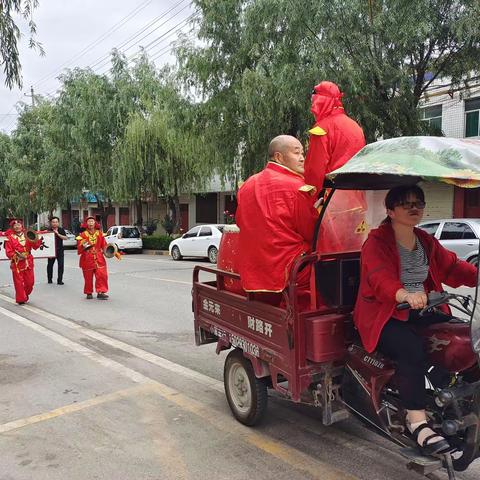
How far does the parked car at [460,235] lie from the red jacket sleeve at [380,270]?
29.3ft

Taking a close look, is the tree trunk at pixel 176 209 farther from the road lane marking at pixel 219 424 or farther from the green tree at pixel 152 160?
the road lane marking at pixel 219 424

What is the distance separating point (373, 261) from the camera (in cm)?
289

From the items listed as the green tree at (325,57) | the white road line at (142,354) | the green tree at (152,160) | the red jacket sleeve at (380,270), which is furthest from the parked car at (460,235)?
the green tree at (152,160)

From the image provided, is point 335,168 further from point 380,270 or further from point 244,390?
point 244,390

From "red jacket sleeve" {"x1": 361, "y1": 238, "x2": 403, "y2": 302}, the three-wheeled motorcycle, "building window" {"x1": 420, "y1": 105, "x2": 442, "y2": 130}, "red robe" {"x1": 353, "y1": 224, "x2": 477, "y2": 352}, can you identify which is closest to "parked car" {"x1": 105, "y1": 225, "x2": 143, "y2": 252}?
"building window" {"x1": 420, "y1": 105, "x2": 442, "y2": 130}

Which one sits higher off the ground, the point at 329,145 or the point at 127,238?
the point at 329,145

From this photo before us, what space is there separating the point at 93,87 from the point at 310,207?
24.6m

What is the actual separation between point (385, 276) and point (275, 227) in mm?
773

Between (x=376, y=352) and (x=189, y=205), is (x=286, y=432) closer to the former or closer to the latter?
(x=376, y=352)

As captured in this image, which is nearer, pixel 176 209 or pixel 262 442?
pixel 262 442

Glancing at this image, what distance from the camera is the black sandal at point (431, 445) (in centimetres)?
257

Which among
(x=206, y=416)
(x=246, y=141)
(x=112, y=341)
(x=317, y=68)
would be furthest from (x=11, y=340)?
(x=246, y=141)

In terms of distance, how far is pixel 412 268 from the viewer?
303cm

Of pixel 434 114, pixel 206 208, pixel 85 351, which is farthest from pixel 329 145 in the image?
pixel 206 208
